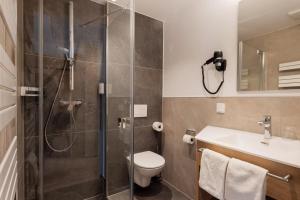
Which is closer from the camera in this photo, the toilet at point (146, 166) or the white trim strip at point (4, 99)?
the white trim strip at point (4, 99)

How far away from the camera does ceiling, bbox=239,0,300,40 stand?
1333mm

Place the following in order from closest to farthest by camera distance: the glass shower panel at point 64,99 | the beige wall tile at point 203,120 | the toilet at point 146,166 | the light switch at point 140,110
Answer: the beige wall tile at point 203,120, the glass shower panel at point 64,99, the toilet at point 146,166, the light switch at point 140,110

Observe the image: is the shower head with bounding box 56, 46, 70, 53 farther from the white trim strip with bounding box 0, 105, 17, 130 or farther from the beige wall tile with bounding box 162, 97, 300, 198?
the beige wall tile with bounding box 162, 97, 300, 198

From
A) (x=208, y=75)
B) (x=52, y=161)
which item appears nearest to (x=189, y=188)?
(x=208, y=75)

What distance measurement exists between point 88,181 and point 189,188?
122cm

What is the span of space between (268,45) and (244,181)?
111 cm

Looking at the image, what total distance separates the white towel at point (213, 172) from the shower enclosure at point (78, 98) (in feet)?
2.50

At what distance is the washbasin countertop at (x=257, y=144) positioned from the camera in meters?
1.00

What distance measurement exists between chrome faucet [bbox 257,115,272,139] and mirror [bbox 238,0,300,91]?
0.25 m

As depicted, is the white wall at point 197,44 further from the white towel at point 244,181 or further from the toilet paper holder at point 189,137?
the white towel at point 244,181

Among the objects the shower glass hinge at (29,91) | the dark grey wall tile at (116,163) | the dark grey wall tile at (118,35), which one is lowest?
the dark grey wall tile at (116,163)

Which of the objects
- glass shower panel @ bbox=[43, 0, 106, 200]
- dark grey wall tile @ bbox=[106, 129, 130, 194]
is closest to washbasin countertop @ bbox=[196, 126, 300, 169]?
dark grey wall tile @ bbox=[106, 129, 130, 194]

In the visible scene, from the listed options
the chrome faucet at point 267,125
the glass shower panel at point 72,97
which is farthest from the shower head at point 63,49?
the chrome faucet at point 267,125

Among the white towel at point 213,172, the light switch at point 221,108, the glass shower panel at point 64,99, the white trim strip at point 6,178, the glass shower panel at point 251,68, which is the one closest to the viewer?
the white trim strip at point 6,178
